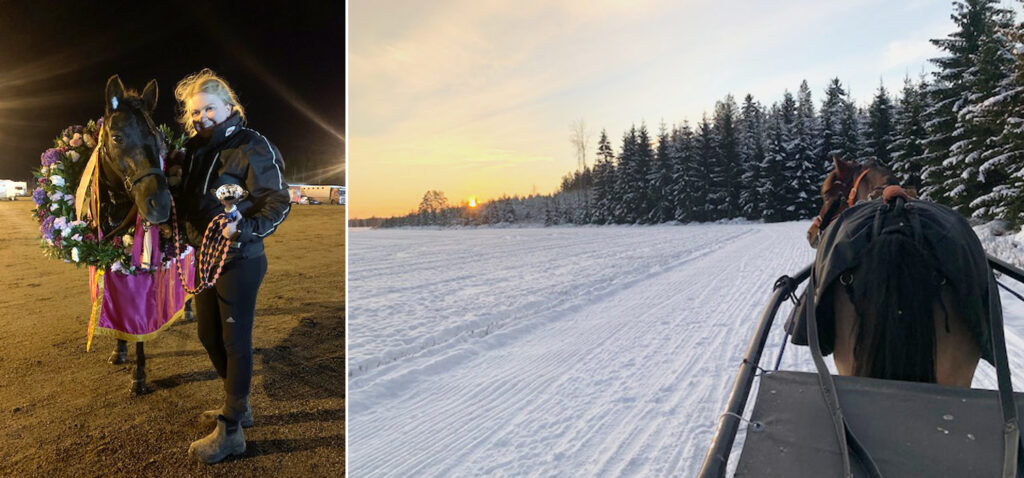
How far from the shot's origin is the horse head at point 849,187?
2773mm

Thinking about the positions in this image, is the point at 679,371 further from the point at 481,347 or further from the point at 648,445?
the point at 481,347

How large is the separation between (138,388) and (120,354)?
15cm

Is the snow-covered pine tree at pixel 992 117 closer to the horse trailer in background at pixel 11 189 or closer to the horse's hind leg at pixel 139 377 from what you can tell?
the horse's hind leg at pixel 139 377

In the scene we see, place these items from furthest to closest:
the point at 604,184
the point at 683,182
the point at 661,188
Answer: the point at 604,184
the point at 661,188
the point at 683,182

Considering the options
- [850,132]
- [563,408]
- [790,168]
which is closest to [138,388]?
[563,408]

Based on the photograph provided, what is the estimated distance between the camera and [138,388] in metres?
1.94

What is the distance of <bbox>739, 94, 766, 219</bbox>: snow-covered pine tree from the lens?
9.51m

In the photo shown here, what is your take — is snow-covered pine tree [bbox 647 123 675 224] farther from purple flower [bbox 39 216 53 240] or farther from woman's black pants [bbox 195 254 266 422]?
purple flower [bbox 39 216 53 240]

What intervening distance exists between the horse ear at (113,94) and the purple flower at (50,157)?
27 cm

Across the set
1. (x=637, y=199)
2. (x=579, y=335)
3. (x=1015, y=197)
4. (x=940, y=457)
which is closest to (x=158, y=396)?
(x=940, y=457)

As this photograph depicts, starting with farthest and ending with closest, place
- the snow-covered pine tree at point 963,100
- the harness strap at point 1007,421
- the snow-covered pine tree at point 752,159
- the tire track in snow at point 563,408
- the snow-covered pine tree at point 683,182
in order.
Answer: the snow-covered pine tree at point 683,182
the snow-covered pine tree at point 752,159
the snow-covered pine tree at point 963,100
the tire track in snow at point 563,408
the harness strap at point 1007,421

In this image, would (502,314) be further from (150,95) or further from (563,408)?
(150,95)

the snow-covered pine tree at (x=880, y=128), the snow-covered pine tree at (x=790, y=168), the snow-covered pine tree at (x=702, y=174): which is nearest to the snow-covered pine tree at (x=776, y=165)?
the snow-covered pine tree at (x=790, y=168)

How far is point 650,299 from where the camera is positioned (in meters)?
6.00
